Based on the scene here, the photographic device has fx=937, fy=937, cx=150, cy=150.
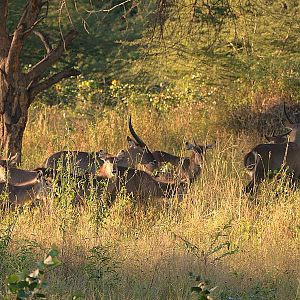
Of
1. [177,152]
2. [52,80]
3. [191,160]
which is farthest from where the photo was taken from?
[177,152]

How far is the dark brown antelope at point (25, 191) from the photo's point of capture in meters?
8.79

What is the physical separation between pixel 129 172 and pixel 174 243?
2.70 metres

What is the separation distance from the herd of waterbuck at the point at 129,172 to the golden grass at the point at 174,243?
28 centimetres

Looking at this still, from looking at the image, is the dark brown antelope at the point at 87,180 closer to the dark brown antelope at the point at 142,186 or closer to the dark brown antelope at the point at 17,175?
the dark brown antelope at the point at 142,186

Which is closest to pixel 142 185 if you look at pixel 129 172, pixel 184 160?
pixel 129 172

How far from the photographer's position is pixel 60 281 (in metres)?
5.98

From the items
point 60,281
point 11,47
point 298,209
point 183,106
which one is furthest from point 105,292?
point 183,106

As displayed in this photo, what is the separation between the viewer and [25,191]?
9.05 m

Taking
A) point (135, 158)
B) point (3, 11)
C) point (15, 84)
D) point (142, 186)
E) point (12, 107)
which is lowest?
point (142, 186)

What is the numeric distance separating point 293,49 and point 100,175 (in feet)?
24.6

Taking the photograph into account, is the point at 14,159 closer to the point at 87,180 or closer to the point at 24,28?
the point at 24,28

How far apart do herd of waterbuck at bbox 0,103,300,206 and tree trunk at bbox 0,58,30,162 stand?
0.34m

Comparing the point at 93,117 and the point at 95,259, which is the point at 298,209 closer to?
the point at 95,259

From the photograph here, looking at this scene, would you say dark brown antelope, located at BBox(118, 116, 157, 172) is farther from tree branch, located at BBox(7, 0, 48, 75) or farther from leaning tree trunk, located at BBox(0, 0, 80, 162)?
tree branch, located at BBox(7, 0, 48, 75)
